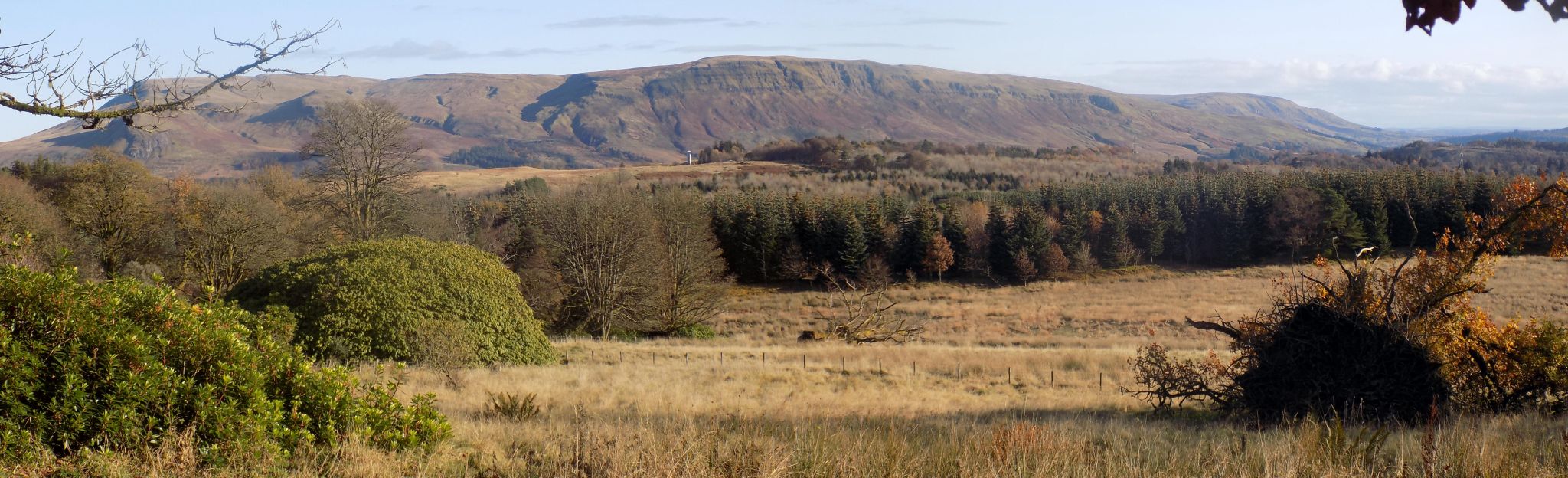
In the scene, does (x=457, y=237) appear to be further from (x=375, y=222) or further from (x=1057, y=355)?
(x=1057, y=355)

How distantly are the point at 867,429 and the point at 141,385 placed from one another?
473 centimetres

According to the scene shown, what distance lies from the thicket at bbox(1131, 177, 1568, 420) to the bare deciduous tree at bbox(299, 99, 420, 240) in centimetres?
2580

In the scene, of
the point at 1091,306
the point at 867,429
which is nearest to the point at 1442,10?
the point at 867,429

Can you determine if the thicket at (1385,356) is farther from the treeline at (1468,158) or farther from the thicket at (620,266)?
the treeline at (1468,158)

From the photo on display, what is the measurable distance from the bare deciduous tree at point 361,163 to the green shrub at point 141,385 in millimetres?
24422

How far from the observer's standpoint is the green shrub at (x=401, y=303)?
579 inches

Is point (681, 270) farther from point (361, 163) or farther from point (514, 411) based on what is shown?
point (514, 411)

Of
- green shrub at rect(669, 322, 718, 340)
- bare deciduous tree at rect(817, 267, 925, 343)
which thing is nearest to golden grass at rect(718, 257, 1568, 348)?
bare deciduous tree at rect(817, 267, 925, 343)

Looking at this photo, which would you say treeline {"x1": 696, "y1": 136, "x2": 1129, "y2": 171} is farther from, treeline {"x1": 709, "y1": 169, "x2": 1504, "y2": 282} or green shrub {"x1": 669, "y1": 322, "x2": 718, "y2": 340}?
green shrub {"x1": 669, "y1": 322, "x2": 718, "y2": 340}

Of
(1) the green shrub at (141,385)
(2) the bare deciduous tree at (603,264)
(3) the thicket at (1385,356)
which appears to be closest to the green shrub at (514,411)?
(1) the green shrub at (141,385)

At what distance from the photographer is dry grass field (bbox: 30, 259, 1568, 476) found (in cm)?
491

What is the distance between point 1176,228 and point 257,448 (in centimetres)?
6637

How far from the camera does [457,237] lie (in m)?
36.2

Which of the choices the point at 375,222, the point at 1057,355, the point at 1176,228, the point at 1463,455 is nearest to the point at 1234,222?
the point at 1176,228
